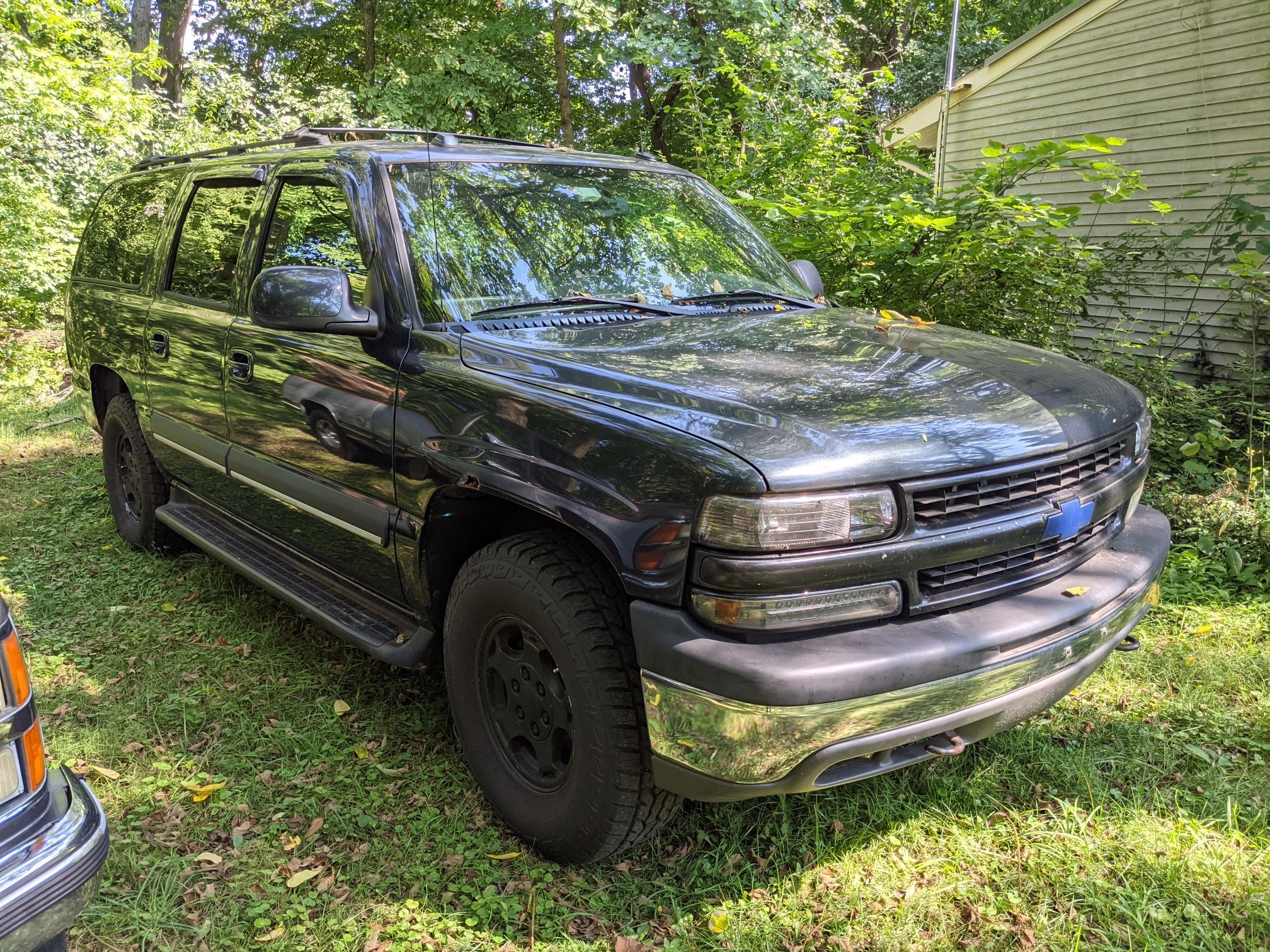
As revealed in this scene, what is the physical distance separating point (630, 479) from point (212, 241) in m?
2.75

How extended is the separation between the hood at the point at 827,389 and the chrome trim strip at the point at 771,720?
461 mm

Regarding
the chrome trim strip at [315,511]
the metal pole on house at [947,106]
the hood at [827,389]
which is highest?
the metal pole on house at [947,106]

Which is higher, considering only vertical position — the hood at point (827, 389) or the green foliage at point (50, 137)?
the green foliage at point (50, 137)

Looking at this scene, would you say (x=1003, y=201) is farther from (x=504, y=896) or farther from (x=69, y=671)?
(x=69, y=671)

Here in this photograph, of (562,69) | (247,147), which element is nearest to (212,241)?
(247,147)

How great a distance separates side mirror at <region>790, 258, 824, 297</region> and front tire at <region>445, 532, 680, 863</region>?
1850 millimetres

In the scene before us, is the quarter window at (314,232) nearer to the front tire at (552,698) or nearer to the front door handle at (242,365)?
the front door handle at (242,365)

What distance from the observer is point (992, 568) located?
7.30ft

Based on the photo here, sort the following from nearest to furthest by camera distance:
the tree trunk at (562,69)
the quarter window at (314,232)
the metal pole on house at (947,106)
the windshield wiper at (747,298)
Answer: the quarter window at (314,232) < the windshield wiper at (747,298) < the metal pole on house at (947,106) < the tree trunk at (562,69)

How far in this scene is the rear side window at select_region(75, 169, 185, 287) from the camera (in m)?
4.46

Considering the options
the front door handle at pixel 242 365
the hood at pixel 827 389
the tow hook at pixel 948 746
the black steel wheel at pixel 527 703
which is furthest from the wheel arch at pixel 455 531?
the front door handle at pixel 242 365

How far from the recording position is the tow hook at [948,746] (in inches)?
83.8

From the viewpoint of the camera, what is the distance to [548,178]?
3.29 meters

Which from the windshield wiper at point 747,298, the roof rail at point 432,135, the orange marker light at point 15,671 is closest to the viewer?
the orange marker light at point 15,671
